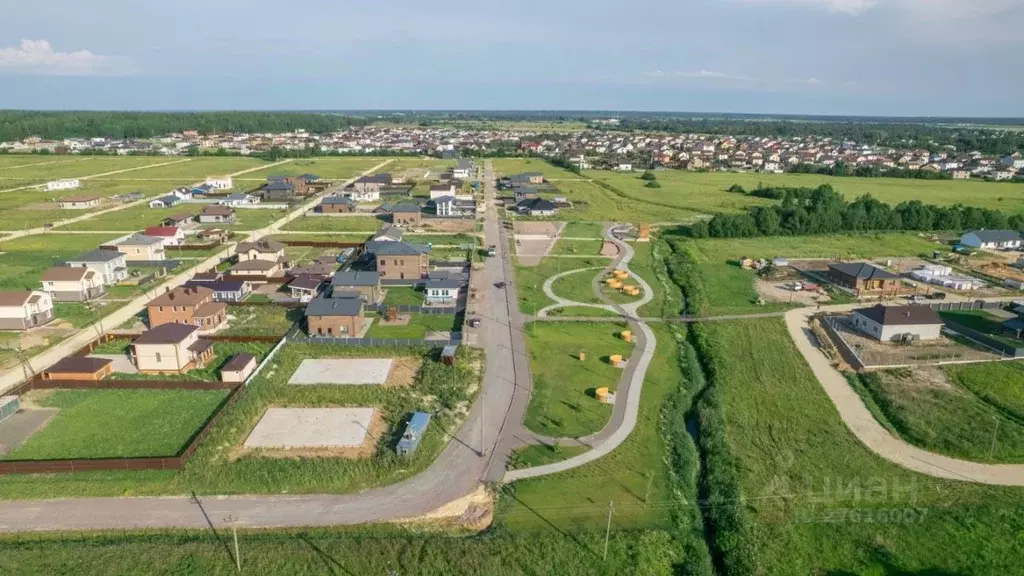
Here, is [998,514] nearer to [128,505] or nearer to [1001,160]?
[128,505]

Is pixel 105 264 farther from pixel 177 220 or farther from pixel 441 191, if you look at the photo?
pixel 441 191

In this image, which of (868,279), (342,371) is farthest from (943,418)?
(342,371)

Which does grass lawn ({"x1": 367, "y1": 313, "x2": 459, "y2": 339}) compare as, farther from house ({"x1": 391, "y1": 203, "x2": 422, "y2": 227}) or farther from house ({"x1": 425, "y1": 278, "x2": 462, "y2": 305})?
house ({"x1": 391, "y1": 203, "x2": 422, "y2": 227})

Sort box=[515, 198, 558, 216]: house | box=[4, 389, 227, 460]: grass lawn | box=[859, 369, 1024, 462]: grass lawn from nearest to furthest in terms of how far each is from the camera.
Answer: box=[4, 389, 227, 460]: grass lawn → box=[859, 369, 1024, 462]: grass lawn → box=[515, 198, 558, 216]: house

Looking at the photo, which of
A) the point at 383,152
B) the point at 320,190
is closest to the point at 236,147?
the point at 383,152

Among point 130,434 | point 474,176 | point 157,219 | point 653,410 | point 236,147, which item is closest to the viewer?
point 130,434

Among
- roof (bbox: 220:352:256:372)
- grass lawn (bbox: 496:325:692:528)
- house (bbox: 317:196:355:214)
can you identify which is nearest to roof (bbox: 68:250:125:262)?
roof (bbox: 220:352:256:372)
